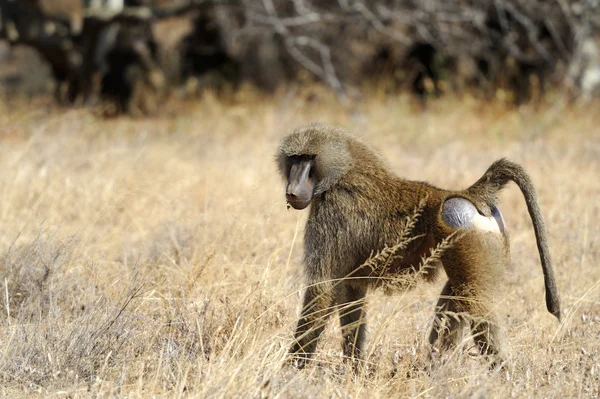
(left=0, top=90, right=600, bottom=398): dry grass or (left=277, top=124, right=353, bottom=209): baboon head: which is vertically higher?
(left=277, top=124, right=353, bottom=209): baboon head

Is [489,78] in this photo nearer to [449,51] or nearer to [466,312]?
[449,51]

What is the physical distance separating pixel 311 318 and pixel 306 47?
383 inches

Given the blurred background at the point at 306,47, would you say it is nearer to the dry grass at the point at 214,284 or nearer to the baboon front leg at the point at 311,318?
the dry grass at the point at 214,284

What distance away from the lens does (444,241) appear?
9.80 ft

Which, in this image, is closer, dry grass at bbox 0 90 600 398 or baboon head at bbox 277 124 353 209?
dry grass at bbox 0 90 600 398

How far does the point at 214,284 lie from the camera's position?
3801 mm

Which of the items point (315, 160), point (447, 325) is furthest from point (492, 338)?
point (315, 160)

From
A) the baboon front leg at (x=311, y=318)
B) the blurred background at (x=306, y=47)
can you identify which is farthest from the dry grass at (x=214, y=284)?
the blurred background at (x=306, y=47)

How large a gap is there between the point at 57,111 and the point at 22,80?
26.2 ft

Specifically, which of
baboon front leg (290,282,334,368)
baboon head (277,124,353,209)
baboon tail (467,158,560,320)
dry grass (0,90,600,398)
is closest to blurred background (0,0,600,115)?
dry grass (0,90,600,398)

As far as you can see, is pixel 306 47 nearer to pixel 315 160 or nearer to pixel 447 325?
pixel 315 160

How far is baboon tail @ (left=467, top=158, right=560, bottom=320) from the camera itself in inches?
123

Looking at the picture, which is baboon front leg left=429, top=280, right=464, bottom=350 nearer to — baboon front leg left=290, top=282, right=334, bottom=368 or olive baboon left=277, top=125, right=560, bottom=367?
olive baboon left=277, top=125, right=560, bottom=367

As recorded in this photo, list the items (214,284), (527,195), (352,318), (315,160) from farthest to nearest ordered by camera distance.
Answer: (214,284)
(352,318)
(315,160)
(527,195)
